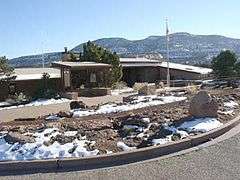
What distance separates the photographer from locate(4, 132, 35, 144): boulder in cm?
1080

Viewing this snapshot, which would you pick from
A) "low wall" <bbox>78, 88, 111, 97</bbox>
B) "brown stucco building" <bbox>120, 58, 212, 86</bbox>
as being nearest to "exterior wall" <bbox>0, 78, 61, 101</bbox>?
"low wall" <bbox>78, 88, 111, 97</bbox>

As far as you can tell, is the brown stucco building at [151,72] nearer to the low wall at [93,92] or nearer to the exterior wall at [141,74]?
the exterior wall at [141,74]

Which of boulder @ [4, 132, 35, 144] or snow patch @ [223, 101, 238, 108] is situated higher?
snow patch @ [223, 101, 238, 108]

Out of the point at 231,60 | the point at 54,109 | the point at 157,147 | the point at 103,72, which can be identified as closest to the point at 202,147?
the point at 157,147

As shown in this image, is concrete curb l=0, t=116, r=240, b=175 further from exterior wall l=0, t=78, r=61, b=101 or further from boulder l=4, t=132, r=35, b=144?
exterior wall l=0, t=78, r=61, b=101

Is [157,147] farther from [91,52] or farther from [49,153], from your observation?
[91,52]

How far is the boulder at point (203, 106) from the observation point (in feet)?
43.0

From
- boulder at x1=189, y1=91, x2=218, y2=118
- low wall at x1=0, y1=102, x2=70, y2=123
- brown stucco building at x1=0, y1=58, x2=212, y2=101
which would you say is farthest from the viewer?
brown stucco building at x1=0, y1=58, x2=212, y2=101

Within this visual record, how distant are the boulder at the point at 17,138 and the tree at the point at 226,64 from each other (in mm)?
30723

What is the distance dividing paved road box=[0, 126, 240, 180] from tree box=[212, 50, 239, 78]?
31.0 meters

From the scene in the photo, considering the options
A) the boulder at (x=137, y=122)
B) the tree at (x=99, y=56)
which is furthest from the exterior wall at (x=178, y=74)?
the boulder at (x=137, y=122)

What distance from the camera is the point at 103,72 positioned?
A: 3728cm

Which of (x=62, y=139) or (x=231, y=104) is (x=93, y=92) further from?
(x=62, y=139)

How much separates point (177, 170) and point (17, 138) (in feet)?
13.4
